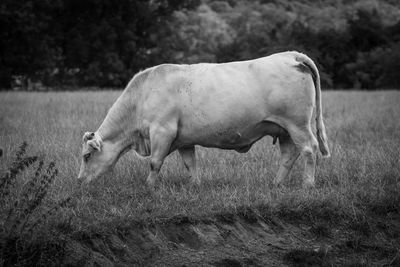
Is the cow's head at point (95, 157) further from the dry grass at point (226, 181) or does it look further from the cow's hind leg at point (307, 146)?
the cow's hind leg at point (307, 146)

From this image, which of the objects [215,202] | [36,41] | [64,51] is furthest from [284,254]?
[64,51]

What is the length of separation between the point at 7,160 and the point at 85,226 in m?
3.46

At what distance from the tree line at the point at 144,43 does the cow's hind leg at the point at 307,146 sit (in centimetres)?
2380

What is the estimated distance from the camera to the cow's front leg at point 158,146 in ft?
24.0

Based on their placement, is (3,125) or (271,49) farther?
(271,49)

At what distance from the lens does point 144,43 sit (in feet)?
116

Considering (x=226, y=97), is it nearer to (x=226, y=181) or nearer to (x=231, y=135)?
(x=231, y=135)

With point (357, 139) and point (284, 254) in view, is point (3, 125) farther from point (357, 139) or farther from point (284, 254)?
point (284, 254)

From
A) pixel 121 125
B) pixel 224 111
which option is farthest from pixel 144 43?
pixel 224 111

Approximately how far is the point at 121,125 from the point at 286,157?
2.23 meters

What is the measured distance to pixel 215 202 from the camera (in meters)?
6.45

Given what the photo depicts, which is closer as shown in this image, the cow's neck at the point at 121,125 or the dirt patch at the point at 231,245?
the dirt patch at the point at 231,245

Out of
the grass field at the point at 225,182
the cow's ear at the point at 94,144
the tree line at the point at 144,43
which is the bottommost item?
the tree line at the point at 144,43

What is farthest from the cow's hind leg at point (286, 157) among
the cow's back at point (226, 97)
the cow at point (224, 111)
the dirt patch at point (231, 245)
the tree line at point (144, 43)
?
the tree line at point (144, 43)
